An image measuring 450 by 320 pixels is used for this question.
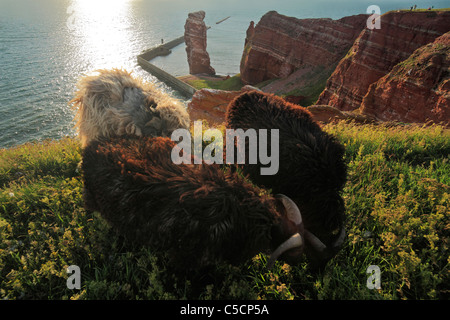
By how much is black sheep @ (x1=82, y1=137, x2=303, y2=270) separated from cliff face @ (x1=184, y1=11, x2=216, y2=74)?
68072mm

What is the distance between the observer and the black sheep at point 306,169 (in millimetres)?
2551

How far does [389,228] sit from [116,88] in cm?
439

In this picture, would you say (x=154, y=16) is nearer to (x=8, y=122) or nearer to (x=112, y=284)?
(x=8, y=122)

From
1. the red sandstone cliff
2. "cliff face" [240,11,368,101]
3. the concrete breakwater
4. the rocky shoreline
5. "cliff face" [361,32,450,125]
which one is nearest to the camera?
"cliff face" [361,32,450,125]

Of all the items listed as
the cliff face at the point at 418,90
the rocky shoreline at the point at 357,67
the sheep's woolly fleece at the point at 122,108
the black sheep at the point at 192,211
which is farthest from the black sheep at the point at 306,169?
the cliff face at the point at 418,90

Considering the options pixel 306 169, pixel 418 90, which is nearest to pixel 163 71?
pixel 418 90

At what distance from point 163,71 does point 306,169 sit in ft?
196

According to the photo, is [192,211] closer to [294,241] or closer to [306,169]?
[294,241]

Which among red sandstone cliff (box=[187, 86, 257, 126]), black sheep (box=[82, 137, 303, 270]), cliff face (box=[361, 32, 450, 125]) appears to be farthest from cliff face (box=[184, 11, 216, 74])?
black sheep (box=[82, 137, 303, 270])

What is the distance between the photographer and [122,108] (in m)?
3.66

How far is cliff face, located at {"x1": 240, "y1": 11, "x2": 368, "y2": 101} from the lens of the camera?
40.4 m

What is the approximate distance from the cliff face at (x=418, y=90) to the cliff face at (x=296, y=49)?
1893 cm

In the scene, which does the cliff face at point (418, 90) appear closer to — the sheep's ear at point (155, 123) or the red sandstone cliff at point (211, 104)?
the red sandstone cliff at point (211, 104)

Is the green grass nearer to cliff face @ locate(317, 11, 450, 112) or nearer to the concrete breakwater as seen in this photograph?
cliff face @ locate(317, 11, 450, 112)
